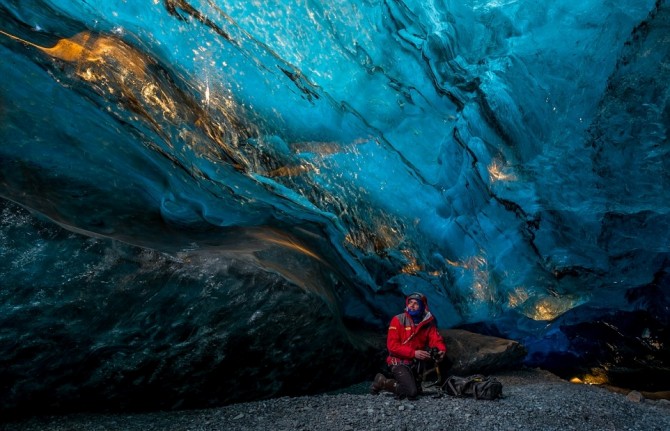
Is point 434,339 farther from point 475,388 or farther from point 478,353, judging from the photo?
point 478,353

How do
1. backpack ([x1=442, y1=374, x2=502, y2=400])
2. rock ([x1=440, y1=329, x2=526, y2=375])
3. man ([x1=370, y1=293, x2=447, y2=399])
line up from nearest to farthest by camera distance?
backpack ([x1=442, y1=374, x2=502, y2=400]) < man ([x1=370, y1=293, x2=447, y2=399]) < rock ([x1=440, y1=329, x2=526, y2=375])

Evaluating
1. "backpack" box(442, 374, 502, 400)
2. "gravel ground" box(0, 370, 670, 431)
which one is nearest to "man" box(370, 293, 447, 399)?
"gravel ground" box(0, 370, 670, 431)

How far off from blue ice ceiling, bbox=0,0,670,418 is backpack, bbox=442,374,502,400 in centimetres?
162

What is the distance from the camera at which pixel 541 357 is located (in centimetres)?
1088

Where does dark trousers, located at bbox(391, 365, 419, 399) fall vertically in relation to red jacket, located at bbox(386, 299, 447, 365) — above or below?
below

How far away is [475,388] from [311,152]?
151 inches

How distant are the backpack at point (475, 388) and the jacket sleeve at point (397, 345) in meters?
0.62

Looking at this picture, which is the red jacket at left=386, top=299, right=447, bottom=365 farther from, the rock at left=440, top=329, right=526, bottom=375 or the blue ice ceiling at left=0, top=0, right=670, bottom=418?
the rock at left=440, top=329, right=526, bottom=375

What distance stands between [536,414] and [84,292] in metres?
4.54

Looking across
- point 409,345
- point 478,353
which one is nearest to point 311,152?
point 409,345

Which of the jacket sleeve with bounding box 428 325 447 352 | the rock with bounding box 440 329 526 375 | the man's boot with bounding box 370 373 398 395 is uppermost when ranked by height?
the jacket sleeve with bounding box 428 325 447 352

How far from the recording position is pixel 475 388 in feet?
16.1

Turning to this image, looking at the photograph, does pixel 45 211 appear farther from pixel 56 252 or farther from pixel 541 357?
pixel 541 357

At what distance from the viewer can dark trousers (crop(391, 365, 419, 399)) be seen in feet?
16.4
